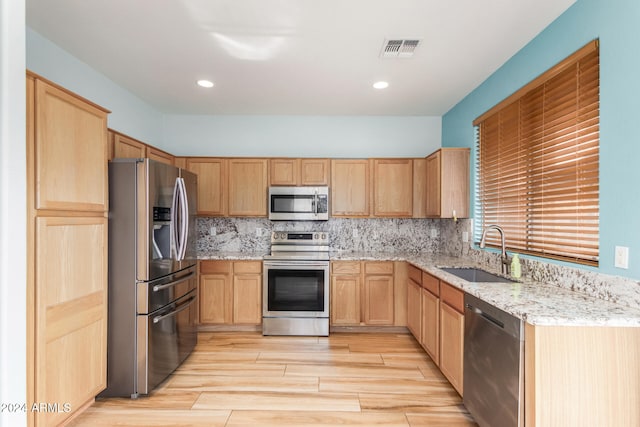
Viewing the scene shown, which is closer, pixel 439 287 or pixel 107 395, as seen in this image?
pixel 107 395

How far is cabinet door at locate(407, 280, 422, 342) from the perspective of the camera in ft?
10.8

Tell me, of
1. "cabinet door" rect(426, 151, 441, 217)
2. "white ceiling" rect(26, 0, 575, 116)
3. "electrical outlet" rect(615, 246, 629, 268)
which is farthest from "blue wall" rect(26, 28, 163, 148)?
"electrical outlet" rect(615, 246, 629, 268)

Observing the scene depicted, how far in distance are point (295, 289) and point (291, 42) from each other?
2569 millimetres

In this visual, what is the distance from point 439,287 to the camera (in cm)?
279

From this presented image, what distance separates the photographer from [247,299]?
152 inches

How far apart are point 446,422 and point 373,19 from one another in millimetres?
→ 2790

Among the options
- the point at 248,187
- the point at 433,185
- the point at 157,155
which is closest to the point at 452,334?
the point at 433,185

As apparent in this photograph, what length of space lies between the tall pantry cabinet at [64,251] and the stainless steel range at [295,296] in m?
1.74

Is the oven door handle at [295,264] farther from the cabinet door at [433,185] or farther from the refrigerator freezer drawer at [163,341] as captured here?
the cabinet door at [433,185]

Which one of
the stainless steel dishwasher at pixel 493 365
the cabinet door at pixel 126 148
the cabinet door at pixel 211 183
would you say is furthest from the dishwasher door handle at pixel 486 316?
the cabinet door at pixel 126 148

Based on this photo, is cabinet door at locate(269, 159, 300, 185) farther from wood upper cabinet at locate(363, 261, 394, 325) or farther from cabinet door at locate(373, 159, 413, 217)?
wood upper cabinet at locate(363, 261, 394, 325)

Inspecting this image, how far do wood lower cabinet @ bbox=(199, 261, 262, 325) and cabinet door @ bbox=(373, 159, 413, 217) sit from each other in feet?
5.66

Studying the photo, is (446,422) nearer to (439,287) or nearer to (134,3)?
(439,287)

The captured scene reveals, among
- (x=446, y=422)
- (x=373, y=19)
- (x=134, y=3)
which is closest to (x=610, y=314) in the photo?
(x=446, y=422)
